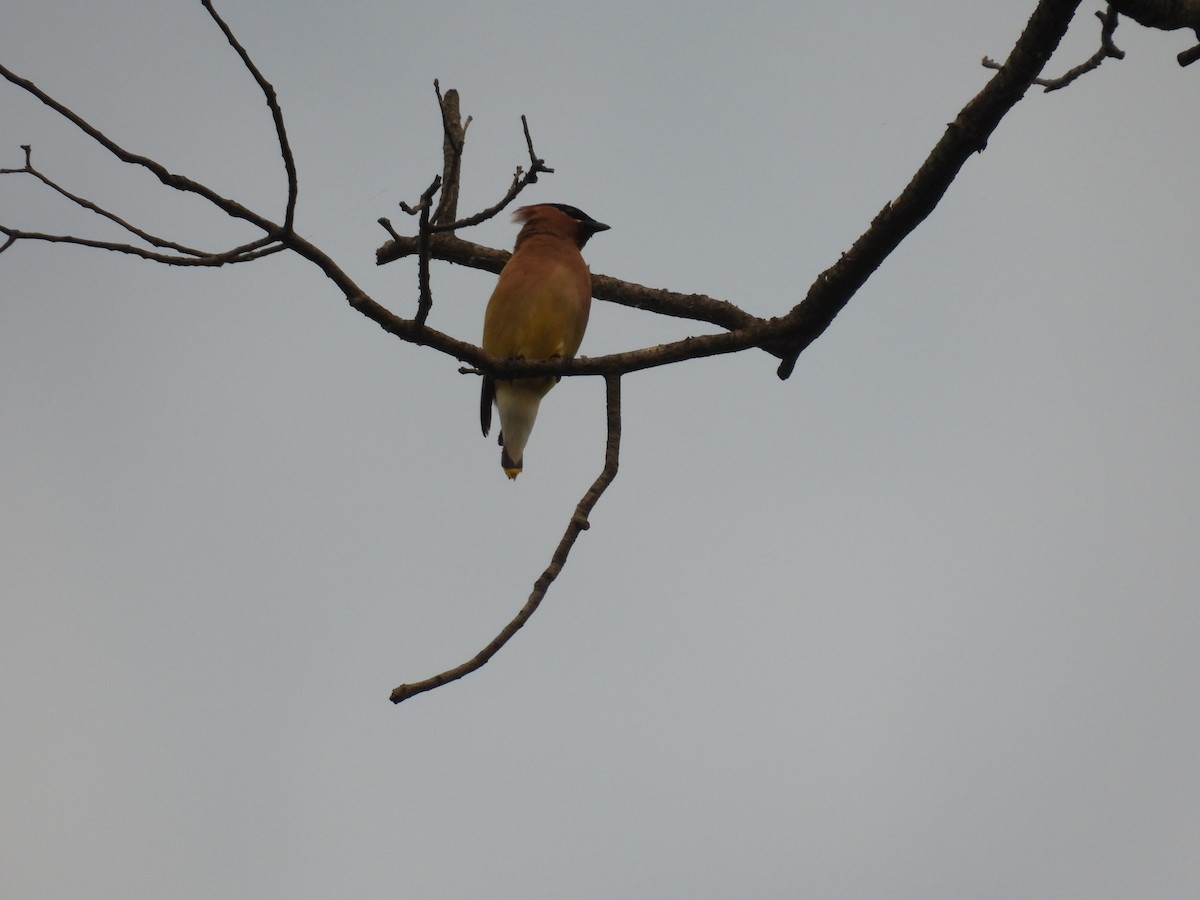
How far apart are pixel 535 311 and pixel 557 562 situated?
143 cm

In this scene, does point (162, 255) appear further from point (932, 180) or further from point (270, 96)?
point (932, 180)

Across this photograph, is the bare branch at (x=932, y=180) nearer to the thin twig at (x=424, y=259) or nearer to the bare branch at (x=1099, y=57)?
the bare branch at (x=1099, y=57)

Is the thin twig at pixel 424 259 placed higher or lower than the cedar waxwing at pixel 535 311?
lower

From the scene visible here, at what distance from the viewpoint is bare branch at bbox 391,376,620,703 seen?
2912 millimetres

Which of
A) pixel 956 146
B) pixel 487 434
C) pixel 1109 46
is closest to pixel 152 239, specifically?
pixel 956 146

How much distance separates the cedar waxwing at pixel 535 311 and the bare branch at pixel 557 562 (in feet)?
1.21

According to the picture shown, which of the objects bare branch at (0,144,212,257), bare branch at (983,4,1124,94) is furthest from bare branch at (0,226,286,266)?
bare branch at (983,4,1124,94)

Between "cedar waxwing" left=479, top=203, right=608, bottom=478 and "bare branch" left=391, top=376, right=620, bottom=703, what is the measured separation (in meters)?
0.37

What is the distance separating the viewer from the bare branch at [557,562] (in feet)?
9.55

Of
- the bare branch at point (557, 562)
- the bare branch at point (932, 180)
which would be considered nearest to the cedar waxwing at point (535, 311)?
the bare branch at point (557, 562)

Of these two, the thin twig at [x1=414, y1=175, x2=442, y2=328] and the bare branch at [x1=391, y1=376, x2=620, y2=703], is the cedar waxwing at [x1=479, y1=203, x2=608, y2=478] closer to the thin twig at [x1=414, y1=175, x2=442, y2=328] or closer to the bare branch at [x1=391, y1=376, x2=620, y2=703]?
the bare branch at [x1=391, y1=376, x2=620, y2=703]

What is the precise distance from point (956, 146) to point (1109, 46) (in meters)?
0.38

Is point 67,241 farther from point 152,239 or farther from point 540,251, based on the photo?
point 540,251

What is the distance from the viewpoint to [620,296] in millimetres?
4871
